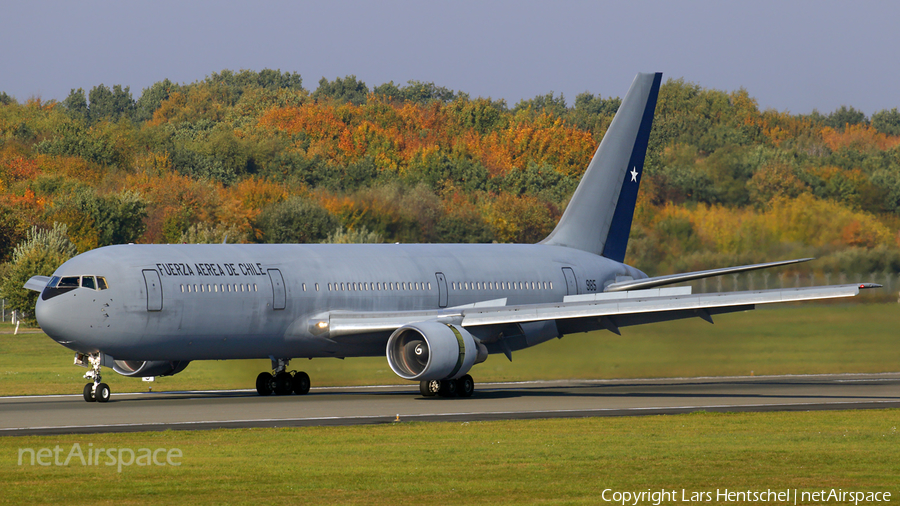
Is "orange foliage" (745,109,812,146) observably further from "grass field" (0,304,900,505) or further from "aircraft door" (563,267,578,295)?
"grass field" (0,304,900,505)

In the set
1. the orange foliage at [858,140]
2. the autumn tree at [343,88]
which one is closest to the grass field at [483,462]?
the orange foliage at [858,140]

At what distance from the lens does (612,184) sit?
41781mm

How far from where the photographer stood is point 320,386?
38625 millimetres

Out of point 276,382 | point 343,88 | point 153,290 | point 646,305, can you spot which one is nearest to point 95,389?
point 153,290

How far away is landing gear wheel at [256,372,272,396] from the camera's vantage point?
33.6 metres

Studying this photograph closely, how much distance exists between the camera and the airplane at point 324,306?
29.3 meters

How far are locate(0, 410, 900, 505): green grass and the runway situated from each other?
193 centimetres

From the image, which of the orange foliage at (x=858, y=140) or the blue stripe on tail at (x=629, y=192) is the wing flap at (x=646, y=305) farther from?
the orange foliage at (x=858, y=140)

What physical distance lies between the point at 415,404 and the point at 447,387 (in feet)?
8.85

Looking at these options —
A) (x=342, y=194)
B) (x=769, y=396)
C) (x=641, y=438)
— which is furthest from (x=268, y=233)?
(x=641, y=438)

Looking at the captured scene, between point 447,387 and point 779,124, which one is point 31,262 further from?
point 779,124

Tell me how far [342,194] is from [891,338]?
30873 mm

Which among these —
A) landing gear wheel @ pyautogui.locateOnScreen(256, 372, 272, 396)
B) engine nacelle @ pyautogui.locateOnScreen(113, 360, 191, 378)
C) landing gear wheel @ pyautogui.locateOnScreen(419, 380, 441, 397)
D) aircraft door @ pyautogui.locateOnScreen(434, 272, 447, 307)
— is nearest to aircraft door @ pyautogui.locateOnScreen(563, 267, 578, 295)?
aircraft door @ pyautogui.locateOnScreen(434, 272, 447, 307)

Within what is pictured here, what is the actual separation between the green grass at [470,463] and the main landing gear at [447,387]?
8151 mm
